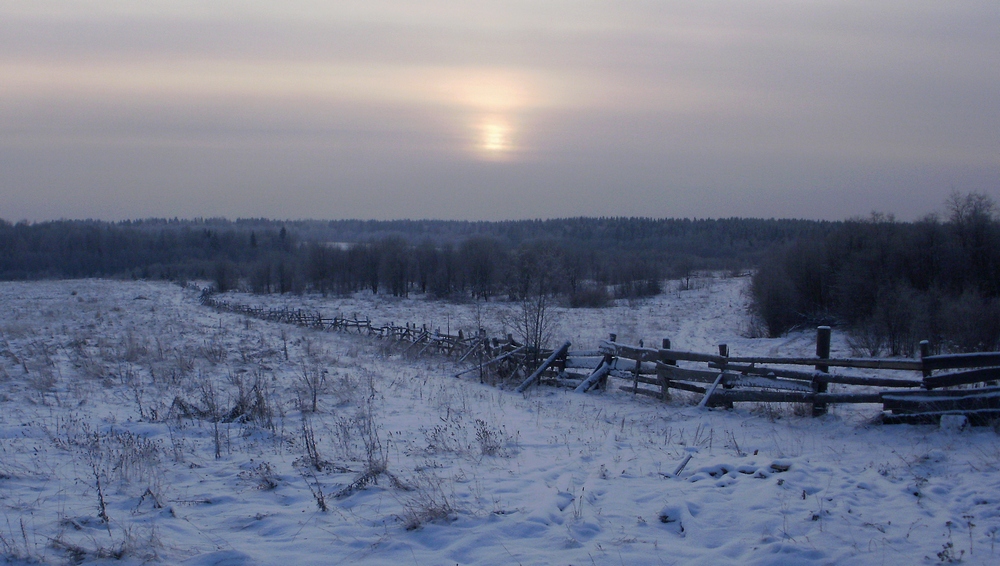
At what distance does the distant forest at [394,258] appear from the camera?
241ft

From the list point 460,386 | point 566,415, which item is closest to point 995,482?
point 566,415

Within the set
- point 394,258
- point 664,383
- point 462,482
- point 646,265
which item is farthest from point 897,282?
point 394,258

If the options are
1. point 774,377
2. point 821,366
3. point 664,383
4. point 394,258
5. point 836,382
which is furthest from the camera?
point 394,258

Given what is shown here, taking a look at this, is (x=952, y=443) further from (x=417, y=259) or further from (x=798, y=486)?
(x=417, y=259)

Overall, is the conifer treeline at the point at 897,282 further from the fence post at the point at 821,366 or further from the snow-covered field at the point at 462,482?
the snow-covered field at the point at 462,482

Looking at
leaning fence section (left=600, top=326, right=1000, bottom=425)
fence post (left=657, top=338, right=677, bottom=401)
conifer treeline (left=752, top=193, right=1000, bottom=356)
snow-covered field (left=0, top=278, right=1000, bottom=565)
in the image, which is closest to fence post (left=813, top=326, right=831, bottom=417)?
leaning fence section (left=600, top=326, right=1000, bottom=425)

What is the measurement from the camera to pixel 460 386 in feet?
43.3

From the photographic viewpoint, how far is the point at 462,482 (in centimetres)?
605

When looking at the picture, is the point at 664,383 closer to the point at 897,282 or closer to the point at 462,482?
the point at 462,482

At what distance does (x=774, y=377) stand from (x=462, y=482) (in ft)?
21.2

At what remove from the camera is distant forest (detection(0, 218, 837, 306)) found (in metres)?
Result: 73.5

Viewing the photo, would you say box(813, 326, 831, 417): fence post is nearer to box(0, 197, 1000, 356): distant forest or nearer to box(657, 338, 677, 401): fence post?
box(657, 338, 677, 401): fence post

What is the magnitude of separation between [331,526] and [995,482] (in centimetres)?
628

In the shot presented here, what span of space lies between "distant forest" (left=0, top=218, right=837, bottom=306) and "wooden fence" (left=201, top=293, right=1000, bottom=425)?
5.90m
